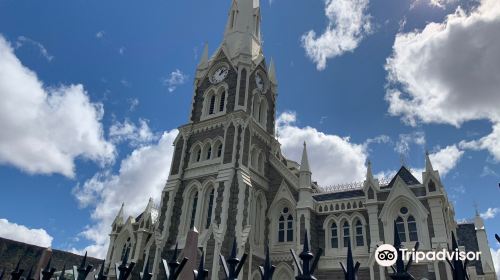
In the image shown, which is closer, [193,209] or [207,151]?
[193,209]

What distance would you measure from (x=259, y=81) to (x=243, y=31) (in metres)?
6.78

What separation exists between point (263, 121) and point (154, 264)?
15.5 meters

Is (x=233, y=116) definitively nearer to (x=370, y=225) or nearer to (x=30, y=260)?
(x=370, y=225)

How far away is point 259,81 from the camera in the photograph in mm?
34656

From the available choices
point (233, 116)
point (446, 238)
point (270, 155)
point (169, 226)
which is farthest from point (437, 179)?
point (169, 226)

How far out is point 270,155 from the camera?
32.3 metres

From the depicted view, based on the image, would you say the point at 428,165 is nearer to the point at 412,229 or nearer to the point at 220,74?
the point at 412,229

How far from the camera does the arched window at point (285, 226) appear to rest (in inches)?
1094

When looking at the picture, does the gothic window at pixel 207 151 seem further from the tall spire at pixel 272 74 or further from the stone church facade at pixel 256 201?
the tall spire at pixel 272 74

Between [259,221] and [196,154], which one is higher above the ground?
[196,154]

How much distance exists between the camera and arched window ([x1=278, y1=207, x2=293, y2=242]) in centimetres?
2779

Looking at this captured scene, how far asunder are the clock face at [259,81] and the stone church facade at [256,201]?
0.47ft

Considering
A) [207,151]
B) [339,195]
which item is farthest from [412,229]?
[207,151]

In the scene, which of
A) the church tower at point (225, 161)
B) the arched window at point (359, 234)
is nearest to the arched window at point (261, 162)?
the church tower at point (225, 161)
